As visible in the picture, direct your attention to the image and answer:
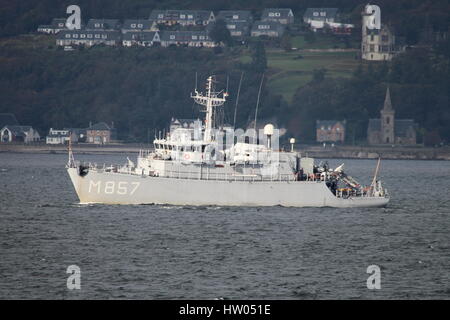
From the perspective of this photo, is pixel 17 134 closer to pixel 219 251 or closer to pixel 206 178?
pixel 206 178

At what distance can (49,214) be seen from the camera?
210 feet

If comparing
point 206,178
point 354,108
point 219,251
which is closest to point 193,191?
point 206,178

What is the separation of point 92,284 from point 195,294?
13.0 ft

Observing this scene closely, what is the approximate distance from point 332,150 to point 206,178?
106211 millimetres

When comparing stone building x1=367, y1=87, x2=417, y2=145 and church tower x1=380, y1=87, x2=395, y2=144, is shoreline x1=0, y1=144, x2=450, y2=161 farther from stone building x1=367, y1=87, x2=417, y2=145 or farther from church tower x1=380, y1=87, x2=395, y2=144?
church tower x1=380, y1=87, x2=395, y2=144

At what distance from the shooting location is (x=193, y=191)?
6406 cm

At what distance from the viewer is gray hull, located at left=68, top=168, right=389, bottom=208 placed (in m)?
63.7

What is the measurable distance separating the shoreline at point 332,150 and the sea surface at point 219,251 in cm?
9186

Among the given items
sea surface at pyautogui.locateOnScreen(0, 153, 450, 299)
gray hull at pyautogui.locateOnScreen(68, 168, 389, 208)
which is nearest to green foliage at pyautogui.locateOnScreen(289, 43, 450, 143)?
sea surface at pyautogui.locateOnScreen(0, 153, 450, 299)
